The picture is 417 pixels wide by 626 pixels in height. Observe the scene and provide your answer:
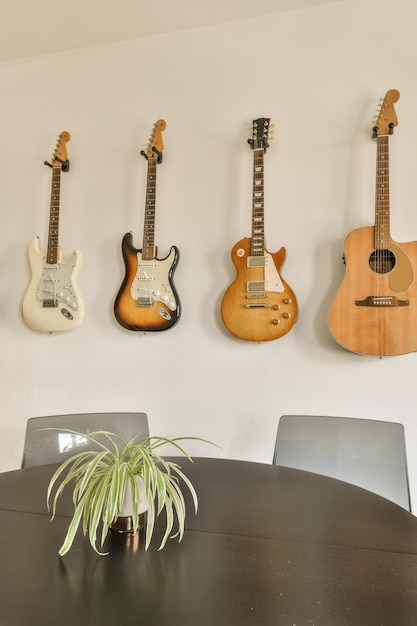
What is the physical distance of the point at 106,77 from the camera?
2242 mm

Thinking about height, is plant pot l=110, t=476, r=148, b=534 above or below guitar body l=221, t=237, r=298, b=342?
below

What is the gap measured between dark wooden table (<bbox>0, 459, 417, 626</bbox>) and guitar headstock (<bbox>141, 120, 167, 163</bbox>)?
1.65 m

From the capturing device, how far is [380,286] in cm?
172

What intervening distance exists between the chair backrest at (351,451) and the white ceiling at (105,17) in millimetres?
2033

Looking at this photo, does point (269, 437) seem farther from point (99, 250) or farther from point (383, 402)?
point (99, 250)

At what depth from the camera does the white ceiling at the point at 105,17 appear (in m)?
1.97

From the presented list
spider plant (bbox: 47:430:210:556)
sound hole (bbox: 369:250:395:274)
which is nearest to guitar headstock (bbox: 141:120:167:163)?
sound hole (bbox: 369:250:395:274)

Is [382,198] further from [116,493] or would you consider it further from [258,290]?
[116,493]

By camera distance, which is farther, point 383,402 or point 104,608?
point 383,402

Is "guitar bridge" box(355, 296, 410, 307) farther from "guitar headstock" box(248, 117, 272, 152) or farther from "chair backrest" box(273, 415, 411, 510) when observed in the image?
"guitar headstock" box(248, 117, 272, 152)

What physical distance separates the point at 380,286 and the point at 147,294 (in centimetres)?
111

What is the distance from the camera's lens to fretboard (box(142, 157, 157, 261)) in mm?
2033

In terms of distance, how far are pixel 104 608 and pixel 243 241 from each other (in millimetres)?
1548

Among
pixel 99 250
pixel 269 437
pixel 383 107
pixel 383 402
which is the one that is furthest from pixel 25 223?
pixel 383 402
